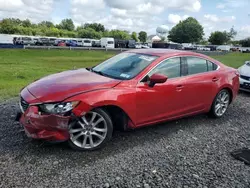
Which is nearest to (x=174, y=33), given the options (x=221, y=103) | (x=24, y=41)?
(x=24, y=41)

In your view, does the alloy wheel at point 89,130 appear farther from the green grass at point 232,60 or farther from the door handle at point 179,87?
the green grass at point 232,60

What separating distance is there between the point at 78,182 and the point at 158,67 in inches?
96.2

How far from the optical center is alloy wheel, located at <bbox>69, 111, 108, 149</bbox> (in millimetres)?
3807

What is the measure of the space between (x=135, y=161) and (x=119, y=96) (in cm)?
101

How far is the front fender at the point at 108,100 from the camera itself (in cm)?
367

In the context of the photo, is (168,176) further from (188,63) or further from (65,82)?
(188,63)

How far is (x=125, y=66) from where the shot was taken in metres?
4.71

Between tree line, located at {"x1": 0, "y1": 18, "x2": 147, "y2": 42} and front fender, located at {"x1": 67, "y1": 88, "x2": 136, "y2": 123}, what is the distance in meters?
83.0

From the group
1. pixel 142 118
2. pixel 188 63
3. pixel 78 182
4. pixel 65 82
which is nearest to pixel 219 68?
pixel 188 63

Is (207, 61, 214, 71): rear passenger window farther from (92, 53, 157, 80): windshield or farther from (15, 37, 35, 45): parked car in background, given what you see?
(15, 37, 35, 45): parked car in background

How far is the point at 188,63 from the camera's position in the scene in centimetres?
508

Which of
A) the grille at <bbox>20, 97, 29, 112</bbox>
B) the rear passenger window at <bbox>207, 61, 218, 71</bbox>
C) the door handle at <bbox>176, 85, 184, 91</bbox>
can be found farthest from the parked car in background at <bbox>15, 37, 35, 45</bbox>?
the door handle at <bbox>176, 85, 184, 91</bbox>

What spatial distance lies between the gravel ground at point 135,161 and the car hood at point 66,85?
829mm

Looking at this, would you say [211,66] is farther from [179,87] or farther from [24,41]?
[24,41]
